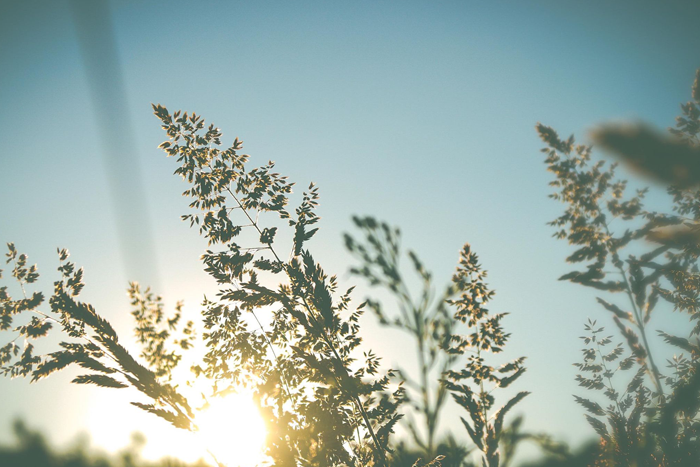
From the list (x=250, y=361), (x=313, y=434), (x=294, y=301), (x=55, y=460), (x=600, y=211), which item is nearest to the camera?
(x=55, y=460)

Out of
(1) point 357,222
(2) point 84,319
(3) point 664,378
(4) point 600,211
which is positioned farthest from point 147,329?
(3) point 664,378

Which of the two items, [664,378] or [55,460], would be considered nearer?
[55,460]

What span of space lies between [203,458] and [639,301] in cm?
742

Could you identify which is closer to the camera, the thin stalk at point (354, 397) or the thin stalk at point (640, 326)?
Answer: the thin stalk at point (354, 397)

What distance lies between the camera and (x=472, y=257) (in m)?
4.27

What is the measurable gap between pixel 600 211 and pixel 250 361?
7.55 metres

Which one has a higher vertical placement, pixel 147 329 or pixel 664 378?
pixel 147 329

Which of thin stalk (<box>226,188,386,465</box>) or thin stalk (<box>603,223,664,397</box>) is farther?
thin stalk (<box>603,223,664,397</box>)

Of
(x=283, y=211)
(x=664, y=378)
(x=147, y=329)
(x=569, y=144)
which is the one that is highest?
(x=569, y=144)

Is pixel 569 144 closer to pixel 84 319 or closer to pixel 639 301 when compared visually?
pixel 639 301

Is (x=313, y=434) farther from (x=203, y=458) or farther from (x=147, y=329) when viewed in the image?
(x=147, y=329)

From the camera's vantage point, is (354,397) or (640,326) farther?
(640,326)

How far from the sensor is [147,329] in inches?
206

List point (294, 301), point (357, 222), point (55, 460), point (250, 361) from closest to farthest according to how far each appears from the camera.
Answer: point (357, 222), point (55, 460), point (294, 301), point (250, 361)
